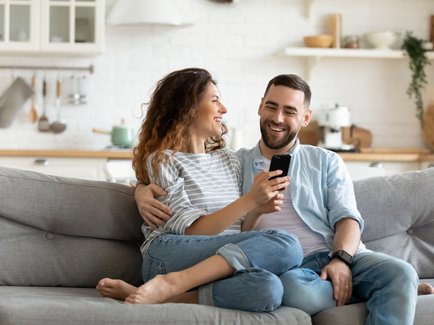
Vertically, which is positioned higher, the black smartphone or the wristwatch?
the black smartphone

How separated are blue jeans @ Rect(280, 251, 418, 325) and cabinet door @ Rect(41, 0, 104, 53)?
3892 mm

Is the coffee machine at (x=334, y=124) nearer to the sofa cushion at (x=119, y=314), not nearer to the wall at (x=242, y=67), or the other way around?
the wall at (x=242, y=67)

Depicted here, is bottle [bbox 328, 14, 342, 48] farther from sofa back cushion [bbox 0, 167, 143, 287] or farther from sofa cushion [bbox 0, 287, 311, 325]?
sofa cushion [bbox 0, 287, 311, 325]

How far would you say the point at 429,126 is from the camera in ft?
21.8

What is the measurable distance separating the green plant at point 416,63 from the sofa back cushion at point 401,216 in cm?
329

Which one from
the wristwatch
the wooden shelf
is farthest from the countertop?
the wristwatch

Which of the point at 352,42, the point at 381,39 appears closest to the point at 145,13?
the point at 352,42

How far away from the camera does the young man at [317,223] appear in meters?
2.72

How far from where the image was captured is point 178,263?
2861 millimetres

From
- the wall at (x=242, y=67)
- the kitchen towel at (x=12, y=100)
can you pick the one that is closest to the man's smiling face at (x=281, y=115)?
the wall at (x=242, y=67)

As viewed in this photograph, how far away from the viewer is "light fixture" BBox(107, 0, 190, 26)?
20.1ft

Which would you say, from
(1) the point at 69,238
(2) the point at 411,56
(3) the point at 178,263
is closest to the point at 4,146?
(2) the point at 411,56

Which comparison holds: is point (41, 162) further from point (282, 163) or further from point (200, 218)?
point (282, 163)

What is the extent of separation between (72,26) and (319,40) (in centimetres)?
177
